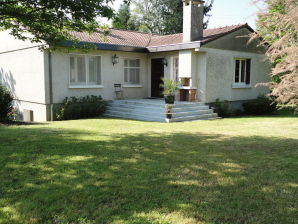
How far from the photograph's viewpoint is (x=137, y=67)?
16.9 m

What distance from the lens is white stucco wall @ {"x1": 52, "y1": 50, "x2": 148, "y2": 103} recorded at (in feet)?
44.9

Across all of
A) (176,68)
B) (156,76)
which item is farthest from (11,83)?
(176,68)

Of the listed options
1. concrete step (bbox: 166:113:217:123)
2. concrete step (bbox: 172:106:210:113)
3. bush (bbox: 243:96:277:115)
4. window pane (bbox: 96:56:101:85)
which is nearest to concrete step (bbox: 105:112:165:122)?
concrete step (bbox: 166:113:217:123)

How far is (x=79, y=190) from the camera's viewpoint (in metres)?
4.13

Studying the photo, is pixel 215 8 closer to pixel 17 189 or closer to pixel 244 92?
pixel 244 92

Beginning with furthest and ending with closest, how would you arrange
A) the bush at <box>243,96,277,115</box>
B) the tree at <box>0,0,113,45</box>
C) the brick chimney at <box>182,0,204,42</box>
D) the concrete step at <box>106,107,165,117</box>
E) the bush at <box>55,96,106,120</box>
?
the bush at <box>243,96,277,115</box> < the brick chimney at <box>182,0,204,42</box> < the bush at <box>55,96,106,120</box> < the concrete step at <box>106,107,165,117</box> < the tree at <box>0,0,113,45</box>

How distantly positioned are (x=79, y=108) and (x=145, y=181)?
31.2 ft

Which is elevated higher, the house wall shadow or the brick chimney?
the brick chimney

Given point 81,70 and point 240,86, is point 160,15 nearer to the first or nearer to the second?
point 240,86

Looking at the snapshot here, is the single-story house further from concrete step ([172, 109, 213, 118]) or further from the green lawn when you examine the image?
the green lawn

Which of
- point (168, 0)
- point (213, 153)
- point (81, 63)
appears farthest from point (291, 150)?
point (168, 0)

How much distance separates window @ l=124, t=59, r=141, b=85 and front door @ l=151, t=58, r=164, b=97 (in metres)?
0.84

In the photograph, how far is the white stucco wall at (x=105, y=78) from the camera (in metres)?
13.7

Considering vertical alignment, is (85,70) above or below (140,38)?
below
